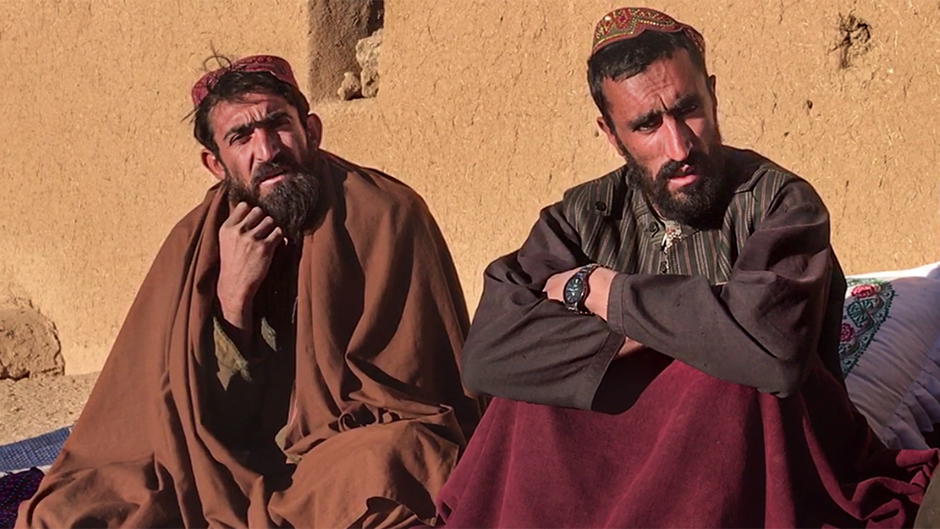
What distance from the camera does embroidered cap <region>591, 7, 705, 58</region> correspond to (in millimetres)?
3146

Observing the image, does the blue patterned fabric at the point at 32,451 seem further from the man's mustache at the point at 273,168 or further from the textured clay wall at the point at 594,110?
the man's mustache at the point at 273,168

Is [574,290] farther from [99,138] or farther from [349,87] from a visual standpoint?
[99,138]

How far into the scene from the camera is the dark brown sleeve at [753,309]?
2.71 metres

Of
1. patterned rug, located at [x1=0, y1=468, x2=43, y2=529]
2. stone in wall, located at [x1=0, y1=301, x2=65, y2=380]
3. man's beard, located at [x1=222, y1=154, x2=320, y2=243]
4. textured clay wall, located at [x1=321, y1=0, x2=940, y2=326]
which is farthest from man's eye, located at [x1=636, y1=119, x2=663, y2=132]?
stone in wall, located at [x1=0, y1=301, x2=65, y2=380]

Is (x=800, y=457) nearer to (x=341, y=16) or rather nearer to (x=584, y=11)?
(x=584, y=11)

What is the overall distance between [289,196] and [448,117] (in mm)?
2018

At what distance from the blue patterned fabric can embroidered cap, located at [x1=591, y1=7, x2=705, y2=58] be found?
3006 millimetres

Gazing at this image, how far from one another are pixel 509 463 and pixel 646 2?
89.2 inches

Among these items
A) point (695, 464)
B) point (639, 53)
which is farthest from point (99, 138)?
point (695, 464)

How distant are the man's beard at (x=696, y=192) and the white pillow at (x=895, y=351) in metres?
0.91

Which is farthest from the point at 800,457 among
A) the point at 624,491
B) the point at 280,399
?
the point at 280,399

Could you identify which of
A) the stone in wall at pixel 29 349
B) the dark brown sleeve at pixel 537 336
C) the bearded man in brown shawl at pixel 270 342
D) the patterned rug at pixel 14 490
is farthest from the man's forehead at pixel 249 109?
the stone in wall at pixel 29 349

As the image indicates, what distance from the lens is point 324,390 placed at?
355 cm

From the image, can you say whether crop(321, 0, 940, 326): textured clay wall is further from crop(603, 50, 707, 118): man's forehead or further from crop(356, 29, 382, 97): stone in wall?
crop(603, 50, 707, 118): man's forehead
